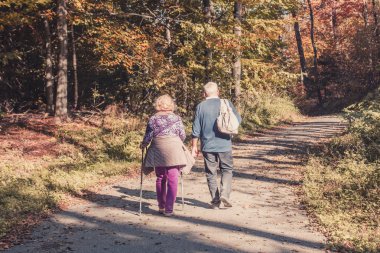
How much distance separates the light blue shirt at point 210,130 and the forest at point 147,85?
1.89 meters

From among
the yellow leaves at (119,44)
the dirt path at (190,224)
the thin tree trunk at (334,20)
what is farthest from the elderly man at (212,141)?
the thin tree trunk at (334,20)

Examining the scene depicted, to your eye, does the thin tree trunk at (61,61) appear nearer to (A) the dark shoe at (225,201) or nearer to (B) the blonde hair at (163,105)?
(B) the blonde hair at (163,105)

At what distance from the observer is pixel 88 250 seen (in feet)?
17.8

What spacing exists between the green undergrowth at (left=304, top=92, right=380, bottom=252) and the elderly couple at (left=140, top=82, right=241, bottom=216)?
173cm

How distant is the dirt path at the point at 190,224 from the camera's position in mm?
5520

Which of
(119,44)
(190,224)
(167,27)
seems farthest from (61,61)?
(190,224)

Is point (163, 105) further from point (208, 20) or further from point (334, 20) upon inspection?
point (334, 20)

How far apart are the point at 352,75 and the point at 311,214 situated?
31.5 meters

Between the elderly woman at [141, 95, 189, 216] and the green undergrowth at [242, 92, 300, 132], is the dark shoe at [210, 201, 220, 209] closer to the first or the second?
the elderly woman at [141, 95, 189, 216]

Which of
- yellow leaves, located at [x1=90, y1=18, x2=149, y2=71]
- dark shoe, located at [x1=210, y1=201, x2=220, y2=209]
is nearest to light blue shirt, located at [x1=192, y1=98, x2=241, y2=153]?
dark shoe, located at [x1=210, y1=201, x2=220, y2=209]

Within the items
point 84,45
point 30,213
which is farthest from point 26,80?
point 30,213

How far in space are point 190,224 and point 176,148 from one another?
1.26 meters

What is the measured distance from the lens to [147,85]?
A: 16359 millimetres

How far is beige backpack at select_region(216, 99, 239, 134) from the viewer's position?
7211 millimetres
